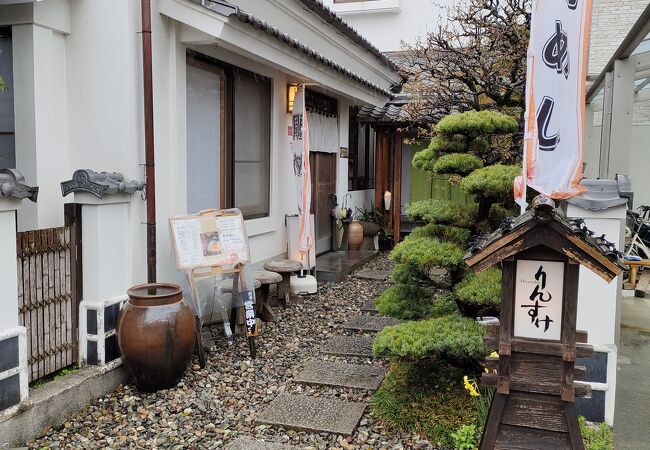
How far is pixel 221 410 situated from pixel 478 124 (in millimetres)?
3638

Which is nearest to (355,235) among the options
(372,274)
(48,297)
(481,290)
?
(372,274)

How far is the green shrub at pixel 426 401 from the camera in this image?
15.0 feet

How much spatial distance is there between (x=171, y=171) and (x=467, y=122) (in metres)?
3.32

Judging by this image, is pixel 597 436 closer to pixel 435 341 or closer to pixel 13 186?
pixel 435 341

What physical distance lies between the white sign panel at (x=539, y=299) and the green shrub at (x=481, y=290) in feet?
4.93

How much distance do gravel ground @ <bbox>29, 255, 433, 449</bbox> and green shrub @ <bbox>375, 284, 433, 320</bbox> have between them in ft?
2.79

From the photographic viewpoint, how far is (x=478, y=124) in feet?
18.2

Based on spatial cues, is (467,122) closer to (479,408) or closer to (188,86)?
(479,408)

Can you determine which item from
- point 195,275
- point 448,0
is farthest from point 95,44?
point 448,0

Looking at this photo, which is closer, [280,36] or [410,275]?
[410,275]

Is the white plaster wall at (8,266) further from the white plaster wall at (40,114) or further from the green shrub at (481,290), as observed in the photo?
the green shrub at (481,290)

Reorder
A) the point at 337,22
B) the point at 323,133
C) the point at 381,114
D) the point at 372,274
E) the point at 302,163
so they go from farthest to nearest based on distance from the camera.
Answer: the point at 381,114
the point at 337,22
the point at 323,133
the point at 372,274
the point at 302,163

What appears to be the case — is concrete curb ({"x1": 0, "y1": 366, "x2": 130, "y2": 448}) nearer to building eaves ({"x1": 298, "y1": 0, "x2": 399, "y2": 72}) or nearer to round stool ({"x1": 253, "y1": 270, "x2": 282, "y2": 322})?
round stool ({"x1": 253, "y1": 270, "x2": 282, "y2": 322})

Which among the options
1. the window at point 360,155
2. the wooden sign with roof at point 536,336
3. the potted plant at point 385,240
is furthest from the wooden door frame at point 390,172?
the wooden sign with roof at point 536,336
